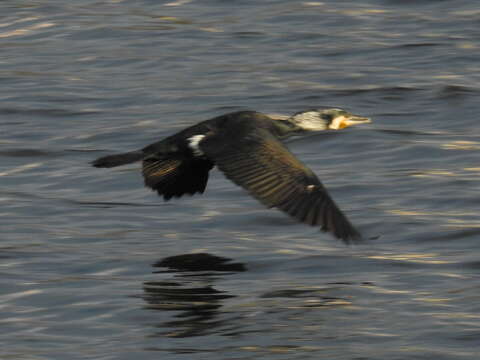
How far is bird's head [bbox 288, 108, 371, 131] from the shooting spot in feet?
27.1

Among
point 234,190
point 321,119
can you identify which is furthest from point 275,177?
point 234,190

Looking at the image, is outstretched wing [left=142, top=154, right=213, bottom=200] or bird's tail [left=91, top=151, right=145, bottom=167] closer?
bird's tail [left=91, top=151, right=145, bottom=167]

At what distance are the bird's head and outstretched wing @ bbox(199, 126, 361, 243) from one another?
78cm

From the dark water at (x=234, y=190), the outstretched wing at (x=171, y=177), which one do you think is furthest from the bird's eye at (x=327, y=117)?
the outstretched wing at (x=171, y=177)

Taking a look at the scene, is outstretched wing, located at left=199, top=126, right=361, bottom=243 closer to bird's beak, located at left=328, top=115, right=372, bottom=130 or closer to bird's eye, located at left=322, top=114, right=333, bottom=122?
bird's eye, located at left=322, top=114, right=333, bottom=122

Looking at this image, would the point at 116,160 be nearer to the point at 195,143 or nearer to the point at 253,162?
the point at 195,143

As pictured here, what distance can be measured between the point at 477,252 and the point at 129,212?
231cm

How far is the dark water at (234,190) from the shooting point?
265 inches

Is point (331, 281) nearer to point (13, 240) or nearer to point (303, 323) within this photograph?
point (303, 323)

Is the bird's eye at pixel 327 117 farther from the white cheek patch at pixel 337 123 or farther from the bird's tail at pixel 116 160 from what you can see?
the bird's tail at pixel 116 160

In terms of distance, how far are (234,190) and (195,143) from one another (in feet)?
6.06

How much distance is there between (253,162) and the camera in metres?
7.09

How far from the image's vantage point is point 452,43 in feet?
42.1

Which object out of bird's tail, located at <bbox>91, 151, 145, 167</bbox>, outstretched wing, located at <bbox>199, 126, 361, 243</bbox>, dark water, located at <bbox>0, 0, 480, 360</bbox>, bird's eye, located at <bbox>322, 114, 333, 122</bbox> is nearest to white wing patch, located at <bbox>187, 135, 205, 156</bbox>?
outstretched wing, located at <bbox>199, 126, 361, 243</bbox>
